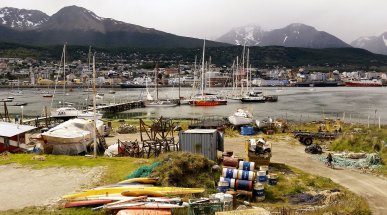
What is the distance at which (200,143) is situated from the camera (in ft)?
82.0

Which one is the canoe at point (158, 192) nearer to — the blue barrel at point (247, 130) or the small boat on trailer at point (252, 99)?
the blue barrel at point (247, 130)

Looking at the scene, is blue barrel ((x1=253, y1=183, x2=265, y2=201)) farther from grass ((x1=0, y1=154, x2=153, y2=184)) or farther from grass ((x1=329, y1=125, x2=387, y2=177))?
grass ((x1=329, y1=125, x2=387, y2=177))

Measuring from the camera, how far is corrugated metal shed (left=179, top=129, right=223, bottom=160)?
24.7 metres

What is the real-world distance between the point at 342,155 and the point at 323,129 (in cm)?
1471

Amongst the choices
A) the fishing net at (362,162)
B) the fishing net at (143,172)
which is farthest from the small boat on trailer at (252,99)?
the fishing net at (143,172)

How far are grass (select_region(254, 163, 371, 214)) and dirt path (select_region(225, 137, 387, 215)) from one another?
718 millimetres

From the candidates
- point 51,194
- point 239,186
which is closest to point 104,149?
point 51,194

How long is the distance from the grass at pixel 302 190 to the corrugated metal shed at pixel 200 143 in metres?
4.05

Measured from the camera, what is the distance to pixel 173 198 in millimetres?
16719

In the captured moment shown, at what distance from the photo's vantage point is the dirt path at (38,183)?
1762 cm

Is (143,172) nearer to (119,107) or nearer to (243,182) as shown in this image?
(243,182)

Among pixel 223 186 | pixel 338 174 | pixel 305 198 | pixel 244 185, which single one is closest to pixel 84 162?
pixel 223 186

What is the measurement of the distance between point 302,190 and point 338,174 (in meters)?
4.91

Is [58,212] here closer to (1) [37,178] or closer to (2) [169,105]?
(1) [37,178]
